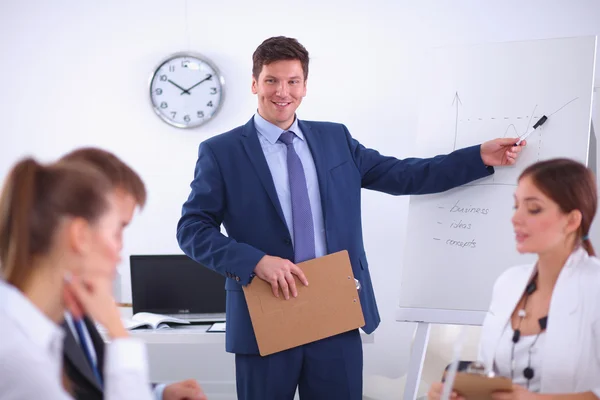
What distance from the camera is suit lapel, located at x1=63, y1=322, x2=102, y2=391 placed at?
1.30 m

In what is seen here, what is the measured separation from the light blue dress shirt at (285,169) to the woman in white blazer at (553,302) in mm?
828

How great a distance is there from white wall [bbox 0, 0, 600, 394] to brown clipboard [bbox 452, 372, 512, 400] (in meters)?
2.21

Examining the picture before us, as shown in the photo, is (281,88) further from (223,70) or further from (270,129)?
(223,70)

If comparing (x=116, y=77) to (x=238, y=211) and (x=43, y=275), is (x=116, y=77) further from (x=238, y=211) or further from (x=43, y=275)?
(x=43, y=275)

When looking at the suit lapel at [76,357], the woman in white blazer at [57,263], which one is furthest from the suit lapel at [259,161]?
the woman in white blazer at [57,263]

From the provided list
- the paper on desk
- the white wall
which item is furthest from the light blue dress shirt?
the white wall

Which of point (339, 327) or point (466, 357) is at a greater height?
point (466, 357)

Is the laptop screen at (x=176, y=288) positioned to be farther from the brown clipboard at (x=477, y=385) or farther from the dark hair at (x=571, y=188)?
the dark hair at (x=571, y=188)

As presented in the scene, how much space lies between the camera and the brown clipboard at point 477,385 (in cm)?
126

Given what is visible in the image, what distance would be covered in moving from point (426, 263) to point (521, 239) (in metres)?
0.88

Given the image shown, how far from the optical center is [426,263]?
2227mm

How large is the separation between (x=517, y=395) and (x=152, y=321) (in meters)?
1.95

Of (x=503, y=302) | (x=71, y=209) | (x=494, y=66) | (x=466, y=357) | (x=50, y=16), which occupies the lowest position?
(x=466, y=357)

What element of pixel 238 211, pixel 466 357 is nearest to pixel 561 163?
pixel 466 357
